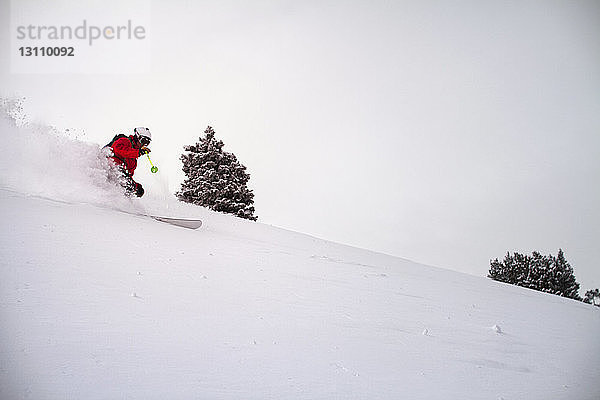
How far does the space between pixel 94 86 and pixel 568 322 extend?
557 inches

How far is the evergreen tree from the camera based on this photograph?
27.6 meters

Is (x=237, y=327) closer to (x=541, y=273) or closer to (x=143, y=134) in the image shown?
(x=143, y=134)

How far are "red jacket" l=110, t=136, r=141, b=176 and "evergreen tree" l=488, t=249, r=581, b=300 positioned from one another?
28134 mm

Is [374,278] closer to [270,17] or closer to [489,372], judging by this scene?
[489,372]

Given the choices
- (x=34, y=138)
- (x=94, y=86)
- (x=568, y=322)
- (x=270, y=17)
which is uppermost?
(x=270, y=17)

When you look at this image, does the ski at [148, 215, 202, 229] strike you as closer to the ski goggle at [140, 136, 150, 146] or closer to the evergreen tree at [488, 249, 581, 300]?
the ski goggle at [140, 136, 150, 146]

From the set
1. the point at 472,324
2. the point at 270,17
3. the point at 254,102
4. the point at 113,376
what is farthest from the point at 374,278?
the point at 254,102

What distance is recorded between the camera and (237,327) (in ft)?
9.12

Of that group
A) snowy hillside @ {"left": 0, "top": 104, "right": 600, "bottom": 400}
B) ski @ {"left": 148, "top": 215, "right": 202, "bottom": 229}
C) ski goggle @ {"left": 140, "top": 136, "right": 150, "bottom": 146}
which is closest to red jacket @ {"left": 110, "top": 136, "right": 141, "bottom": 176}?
ski goggle @ {"left": 140, "top": 136, "right": 150, "bottom": 146}

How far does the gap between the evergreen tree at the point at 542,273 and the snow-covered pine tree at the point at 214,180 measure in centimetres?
2012

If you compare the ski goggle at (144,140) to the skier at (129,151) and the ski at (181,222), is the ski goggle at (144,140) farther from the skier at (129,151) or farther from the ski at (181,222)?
the ski at (181,222)

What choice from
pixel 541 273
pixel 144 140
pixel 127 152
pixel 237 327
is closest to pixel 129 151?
pixel 127 152

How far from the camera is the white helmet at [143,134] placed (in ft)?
22.4

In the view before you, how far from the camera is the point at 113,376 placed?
1.93 m
